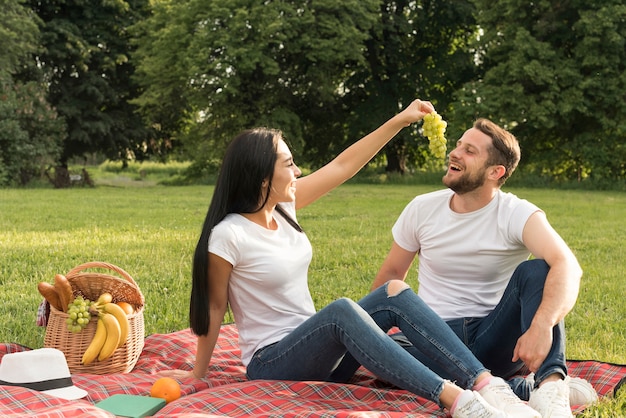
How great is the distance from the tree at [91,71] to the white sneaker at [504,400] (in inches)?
1005

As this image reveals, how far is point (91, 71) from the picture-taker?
29.1 metres

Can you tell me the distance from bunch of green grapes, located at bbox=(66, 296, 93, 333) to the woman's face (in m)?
1.27

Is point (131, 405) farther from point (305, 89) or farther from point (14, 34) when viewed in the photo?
Answer: point (305, 89)

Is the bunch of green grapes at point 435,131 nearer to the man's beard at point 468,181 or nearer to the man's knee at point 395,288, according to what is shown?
the man's beard at point 468,181

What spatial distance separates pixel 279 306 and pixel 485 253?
1137 mm

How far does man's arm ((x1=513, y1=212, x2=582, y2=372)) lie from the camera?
3564mm

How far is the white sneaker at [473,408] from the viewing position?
329 centimetres

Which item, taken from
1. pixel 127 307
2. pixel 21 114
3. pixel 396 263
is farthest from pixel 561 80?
pixel 127 307

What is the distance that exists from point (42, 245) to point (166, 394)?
609 cm

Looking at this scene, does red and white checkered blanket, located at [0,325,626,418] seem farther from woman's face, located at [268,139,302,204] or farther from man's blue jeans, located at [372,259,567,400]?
woman's face, located at [268,139,302,204]

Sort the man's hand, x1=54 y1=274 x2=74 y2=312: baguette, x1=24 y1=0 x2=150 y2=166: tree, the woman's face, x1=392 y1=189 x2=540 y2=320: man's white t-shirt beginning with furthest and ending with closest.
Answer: x1=24 y1=0 x2=150 y2=166: tree
x1=54 y1=274 x2=74 y2=312: baguette
x1=392 y1=189 x2=540 y2=320: man's white t-shirt
the woman's face
the man's hand

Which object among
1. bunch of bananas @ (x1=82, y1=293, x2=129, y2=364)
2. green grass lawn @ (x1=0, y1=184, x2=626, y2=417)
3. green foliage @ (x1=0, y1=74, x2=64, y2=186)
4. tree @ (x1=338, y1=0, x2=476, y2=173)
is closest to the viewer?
bunch of bananas @ (x1=82, y1=293, x2=129, y2=364)

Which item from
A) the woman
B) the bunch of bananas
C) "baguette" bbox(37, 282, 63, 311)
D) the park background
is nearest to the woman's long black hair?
the woman

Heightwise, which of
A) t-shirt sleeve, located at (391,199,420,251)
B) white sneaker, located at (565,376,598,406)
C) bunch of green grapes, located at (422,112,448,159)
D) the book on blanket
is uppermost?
bunch of green grapes, located at (422,112,448,159)
